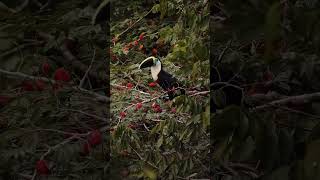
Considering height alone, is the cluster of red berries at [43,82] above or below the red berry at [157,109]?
above

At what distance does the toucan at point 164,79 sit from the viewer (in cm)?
124

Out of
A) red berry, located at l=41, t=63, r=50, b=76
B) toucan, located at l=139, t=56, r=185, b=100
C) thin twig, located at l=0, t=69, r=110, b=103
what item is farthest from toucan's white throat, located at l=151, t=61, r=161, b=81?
red berry, located at l=41, t=63, r=50, b=76

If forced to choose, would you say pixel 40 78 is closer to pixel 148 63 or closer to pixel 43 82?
pixel 43 82

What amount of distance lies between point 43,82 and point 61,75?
5 centimetres

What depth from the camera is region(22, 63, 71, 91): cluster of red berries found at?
4.64ft

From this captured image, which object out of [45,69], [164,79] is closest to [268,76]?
[164,79]

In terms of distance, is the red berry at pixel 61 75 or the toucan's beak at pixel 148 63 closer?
the toucan's beak at pixel 148 63

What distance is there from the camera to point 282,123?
115 centimetres

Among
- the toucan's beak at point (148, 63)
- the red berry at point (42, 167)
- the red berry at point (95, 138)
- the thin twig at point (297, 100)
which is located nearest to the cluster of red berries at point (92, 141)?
the red berry at point (95, 138)

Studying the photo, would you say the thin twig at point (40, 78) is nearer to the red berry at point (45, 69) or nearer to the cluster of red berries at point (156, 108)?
the red berry at point (45, 69)

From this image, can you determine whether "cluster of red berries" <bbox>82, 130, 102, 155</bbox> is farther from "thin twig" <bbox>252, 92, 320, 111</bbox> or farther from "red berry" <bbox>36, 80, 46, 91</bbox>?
"thin twig" <bbox>252, 92, 320, 111</bbox>

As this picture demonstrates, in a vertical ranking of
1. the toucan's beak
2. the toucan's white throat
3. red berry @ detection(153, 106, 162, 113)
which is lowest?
red berry @ detection(153, 106, 162, 113)

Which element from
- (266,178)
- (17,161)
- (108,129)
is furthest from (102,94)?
(266,178)

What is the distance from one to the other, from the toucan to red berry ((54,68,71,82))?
26cm
